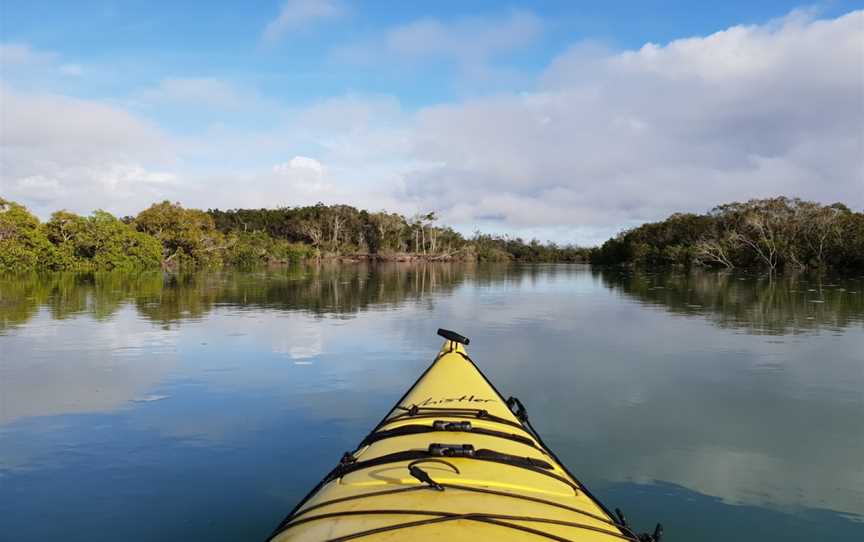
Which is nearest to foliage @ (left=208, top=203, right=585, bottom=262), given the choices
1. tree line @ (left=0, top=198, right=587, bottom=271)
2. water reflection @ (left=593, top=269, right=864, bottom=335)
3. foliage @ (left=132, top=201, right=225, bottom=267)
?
tree line @ (left=0, top=198, right=587, bottom=271)

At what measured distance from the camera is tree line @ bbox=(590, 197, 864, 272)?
42.5m

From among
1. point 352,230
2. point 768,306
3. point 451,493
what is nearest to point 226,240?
point 352,230

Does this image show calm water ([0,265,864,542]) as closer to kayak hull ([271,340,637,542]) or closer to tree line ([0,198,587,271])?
kayak hull ([271,340,637,542])

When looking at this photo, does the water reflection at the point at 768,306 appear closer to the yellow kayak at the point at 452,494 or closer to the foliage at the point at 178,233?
the yellow kayak at the point at 452,494

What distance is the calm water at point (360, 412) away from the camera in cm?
407

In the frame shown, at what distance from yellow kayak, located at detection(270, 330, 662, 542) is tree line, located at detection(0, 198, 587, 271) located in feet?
119

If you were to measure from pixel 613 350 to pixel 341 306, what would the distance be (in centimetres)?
908

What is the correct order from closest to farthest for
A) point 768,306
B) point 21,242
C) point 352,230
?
1. point 768,306
2. point 21,242
3. point 352,230

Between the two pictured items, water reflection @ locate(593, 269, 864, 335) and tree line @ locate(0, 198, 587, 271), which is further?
tree line @ locate(0, 198, 587, 271)

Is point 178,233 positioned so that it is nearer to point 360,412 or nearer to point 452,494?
point 360,412

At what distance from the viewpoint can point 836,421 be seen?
619cm

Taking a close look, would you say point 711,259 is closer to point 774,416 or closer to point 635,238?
point 635,238

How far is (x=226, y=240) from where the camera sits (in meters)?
48.6

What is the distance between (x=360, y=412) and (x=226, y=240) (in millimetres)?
45624
